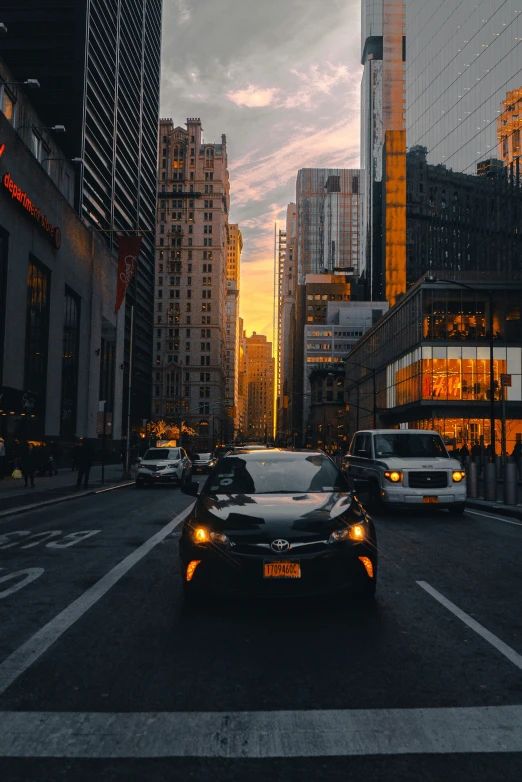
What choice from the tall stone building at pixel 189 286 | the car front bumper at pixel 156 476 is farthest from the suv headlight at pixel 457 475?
the tall stone building at pixel 189 286

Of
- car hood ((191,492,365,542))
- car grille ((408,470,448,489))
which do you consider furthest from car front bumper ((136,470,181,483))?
car hood ((191,492,365,542))

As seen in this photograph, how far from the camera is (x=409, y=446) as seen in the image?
16891mm

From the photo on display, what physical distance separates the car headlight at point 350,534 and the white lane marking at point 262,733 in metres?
2.12

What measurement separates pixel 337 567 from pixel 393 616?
0.87 meters

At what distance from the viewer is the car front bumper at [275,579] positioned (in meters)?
5.86

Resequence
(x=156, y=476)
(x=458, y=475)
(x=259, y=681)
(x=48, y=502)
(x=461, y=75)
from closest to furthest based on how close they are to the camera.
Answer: (x=259, y=681) < (x=458, y=475) < (x=48, y=502) < (x=156, y=476) < (x=461, y=75)

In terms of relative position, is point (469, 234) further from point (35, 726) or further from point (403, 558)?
point (35, 726)

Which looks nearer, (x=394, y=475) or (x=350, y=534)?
(x=350, y=534)

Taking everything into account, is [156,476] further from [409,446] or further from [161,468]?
[409,446]

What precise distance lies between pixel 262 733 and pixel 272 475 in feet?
13.9

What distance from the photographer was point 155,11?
12225cm

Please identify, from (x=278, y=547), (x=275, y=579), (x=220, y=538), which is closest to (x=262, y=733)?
(x=275, y=579)

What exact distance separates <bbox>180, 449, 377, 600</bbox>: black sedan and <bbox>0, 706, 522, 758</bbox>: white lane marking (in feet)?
6.07

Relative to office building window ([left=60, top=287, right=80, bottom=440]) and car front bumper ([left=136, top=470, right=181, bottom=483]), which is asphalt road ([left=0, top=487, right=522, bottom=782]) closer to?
car front bumper ([left=136, top=470, right=181, bottom=483])
